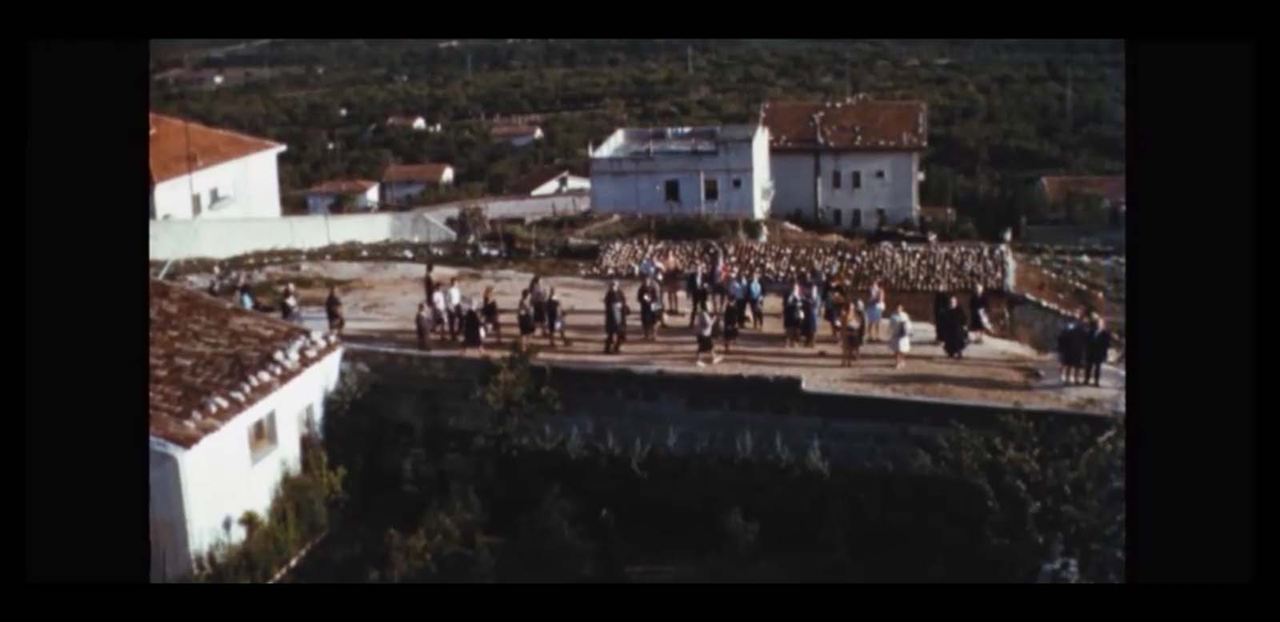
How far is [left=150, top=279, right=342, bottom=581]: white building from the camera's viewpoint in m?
6.43

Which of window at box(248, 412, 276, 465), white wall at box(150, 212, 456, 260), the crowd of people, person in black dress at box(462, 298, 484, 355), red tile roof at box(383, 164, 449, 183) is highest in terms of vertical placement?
red tile roof at box(383, 164, 449, 183)

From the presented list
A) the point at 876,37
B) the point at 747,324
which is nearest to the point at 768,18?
the point at 876,37

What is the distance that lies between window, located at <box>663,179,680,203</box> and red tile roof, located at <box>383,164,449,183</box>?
0.83 metres

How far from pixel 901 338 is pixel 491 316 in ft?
4.74

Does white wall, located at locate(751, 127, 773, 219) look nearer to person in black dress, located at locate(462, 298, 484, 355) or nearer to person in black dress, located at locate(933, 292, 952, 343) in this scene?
person in black dress, located at locate(933, 292, 952, 343)

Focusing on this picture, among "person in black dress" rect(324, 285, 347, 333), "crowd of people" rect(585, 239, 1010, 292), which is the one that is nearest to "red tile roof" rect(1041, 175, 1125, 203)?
"crowd of people" rect(585, 239, 1010, 292)

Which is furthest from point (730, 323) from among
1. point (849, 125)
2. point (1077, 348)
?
point (1077, 348)

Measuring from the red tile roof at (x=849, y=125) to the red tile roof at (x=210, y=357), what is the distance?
5.81 ft

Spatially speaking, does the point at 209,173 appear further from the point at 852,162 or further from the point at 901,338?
the point at 901,338

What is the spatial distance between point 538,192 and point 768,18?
1250 mm

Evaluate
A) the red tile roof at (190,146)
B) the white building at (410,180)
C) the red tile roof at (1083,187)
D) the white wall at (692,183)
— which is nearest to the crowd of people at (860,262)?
the white wall at (692,183)

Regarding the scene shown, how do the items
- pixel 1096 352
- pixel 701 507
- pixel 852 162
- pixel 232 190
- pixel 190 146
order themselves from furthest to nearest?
pixel 852 162 → pixel 232 190 → pixel 190 146 → pixel 701 507 → pixel 1096 352

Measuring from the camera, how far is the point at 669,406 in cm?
680
